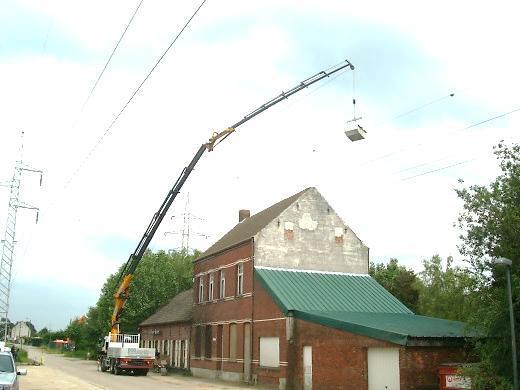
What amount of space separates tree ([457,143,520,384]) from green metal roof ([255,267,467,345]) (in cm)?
321

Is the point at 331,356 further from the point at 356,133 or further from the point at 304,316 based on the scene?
the point at 356,133

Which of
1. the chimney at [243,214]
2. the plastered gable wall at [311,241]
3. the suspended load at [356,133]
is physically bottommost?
the plastered gable wall at [311,241]

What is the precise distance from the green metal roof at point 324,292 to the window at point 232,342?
481cm

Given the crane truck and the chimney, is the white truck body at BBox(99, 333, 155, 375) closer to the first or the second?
the crane truck

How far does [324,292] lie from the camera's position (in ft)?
102

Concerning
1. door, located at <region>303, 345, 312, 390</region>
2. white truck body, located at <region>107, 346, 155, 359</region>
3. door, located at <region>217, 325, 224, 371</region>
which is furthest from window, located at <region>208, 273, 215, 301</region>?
door, located at <region>303, 345, 312, 390</region>

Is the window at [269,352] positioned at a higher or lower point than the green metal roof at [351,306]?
lower

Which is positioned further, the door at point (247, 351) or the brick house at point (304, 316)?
the door at point (247, 351)

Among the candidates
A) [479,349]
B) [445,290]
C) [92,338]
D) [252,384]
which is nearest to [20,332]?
[92,338]

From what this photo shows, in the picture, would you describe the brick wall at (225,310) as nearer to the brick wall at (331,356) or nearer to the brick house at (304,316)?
the brick house at (304,316)

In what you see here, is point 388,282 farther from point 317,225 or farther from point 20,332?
point 20,332

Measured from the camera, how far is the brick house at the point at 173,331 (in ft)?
143

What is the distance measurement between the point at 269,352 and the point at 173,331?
18.1m

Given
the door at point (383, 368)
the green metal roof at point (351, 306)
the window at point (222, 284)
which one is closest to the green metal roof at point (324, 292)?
the green metal roof at point (351, 306)
